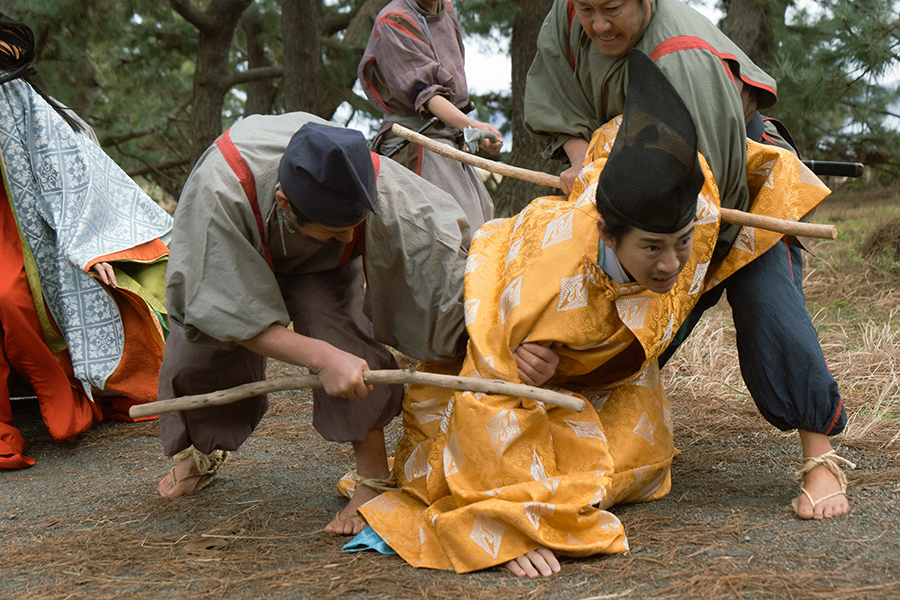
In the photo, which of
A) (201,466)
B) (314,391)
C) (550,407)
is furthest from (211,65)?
(550,407)

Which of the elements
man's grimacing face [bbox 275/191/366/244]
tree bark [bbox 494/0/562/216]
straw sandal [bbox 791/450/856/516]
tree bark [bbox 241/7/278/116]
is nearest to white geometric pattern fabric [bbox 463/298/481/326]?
man's grimacing face [bbox 275/191/366/244]

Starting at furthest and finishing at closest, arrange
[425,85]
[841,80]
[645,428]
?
[841,80], [425,85], [645,428]

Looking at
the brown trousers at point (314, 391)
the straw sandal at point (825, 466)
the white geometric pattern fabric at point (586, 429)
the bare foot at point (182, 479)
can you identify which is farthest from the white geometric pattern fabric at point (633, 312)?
the bare foot at point (182, 479)

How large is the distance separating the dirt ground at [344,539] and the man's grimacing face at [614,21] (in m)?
1.28

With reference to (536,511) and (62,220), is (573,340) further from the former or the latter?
(62,220)

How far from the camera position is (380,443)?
235cm

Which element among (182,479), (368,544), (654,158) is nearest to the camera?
(654,158)

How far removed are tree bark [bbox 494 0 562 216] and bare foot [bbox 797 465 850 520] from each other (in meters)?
3.80

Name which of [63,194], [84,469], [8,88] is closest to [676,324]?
[84,469]

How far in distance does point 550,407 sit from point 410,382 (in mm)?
449

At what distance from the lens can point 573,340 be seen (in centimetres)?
197

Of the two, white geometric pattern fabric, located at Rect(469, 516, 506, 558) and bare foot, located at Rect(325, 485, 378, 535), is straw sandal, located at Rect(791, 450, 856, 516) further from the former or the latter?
bare foot, located at Rect(325, 485, 378, 535)

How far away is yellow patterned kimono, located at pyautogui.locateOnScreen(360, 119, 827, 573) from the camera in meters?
1.92

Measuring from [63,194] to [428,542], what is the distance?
7.26ft
